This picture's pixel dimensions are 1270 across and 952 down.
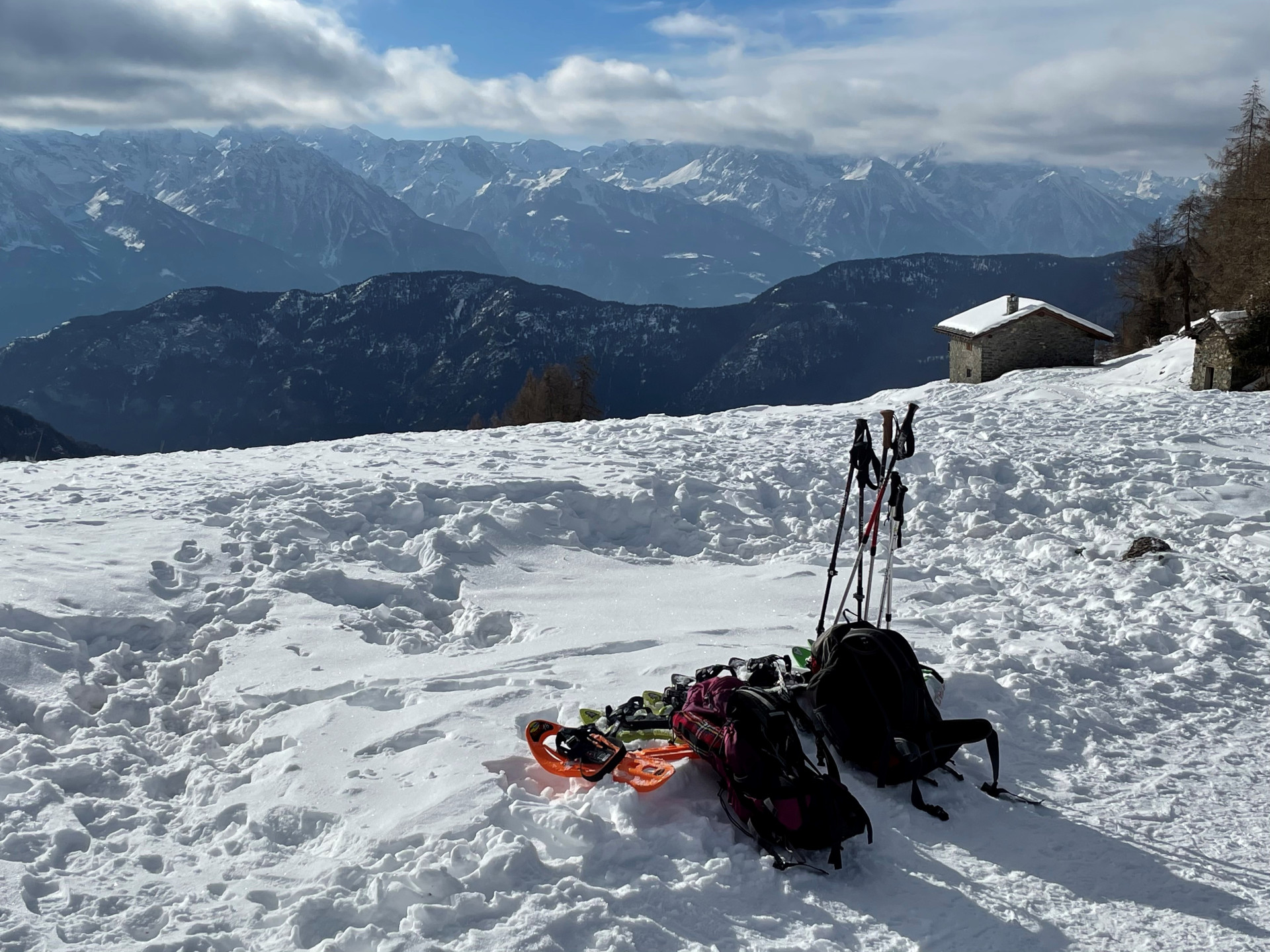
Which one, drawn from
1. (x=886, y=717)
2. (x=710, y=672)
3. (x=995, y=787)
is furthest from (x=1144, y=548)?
(x=710, y=672)

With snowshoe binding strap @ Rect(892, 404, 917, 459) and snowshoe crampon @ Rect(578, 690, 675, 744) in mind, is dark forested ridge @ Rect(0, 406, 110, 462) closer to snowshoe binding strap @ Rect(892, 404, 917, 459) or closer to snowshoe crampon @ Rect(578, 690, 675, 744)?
snowshoe crampon @ Rect(578, 690, 675, 744)

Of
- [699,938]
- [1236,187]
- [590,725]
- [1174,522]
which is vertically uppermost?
[1236,187]

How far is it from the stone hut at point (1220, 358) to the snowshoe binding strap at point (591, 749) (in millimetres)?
24930

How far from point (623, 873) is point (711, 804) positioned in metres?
0.70

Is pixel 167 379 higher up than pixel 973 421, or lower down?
higher up

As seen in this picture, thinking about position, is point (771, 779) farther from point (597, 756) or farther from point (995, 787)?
point (995, 787)

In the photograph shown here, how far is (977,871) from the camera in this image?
4621mm

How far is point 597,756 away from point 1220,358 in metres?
26.0

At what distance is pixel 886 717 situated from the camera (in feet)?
17.4

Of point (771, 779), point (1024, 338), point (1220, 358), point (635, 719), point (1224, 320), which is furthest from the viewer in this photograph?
point (1024, 338)

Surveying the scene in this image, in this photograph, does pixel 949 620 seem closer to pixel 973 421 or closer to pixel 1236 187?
pixel 973 421

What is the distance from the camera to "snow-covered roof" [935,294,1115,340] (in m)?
36.4

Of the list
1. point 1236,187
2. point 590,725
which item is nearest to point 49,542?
point 590,725

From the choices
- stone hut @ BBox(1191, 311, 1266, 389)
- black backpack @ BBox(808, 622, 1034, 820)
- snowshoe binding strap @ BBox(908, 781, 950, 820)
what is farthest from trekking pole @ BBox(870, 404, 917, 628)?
stone hut @ BBox(1191, 311, 1266, 389)
